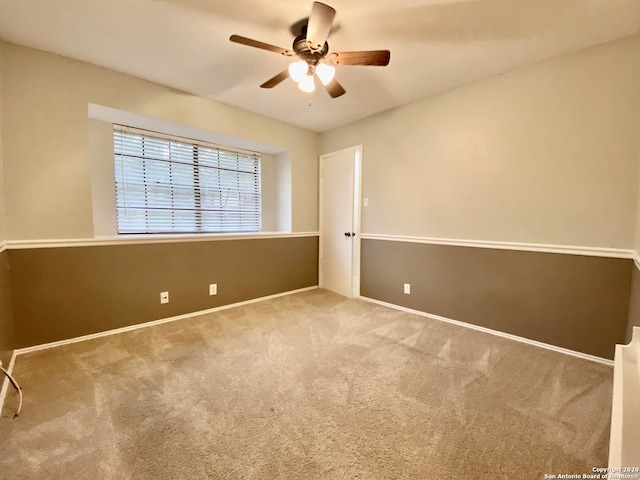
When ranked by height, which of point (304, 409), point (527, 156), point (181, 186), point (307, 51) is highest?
point (307, 51)

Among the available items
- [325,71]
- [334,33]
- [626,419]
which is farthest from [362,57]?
[626,419]

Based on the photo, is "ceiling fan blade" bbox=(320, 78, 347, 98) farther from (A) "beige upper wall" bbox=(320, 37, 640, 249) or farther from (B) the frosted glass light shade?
(A) "beige upper wall" bbox=(320, 37, 640, 249)

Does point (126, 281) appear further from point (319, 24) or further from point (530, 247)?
point (530, 247)

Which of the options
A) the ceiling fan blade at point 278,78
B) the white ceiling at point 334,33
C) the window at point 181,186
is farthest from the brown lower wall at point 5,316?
the ceiling fan blade at point 278,78

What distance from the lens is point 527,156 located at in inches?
93.4

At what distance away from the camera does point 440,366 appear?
2.06m

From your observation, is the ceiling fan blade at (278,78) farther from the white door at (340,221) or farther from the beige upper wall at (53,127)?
the white door at (340,221)

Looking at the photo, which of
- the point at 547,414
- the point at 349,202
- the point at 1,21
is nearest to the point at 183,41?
the point at 1,21

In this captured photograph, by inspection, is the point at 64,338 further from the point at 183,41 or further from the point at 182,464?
the point at 183,41

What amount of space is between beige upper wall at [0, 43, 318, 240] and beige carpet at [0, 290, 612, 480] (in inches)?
44.0

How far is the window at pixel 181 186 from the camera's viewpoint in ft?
9.95

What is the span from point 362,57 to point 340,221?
235 centimetres

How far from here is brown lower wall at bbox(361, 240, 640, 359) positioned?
82.8 inches

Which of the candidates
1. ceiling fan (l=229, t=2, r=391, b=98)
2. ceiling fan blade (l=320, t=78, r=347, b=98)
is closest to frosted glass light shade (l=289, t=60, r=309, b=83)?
ceiling fan (l=229, t=2, r=391, b=98)
